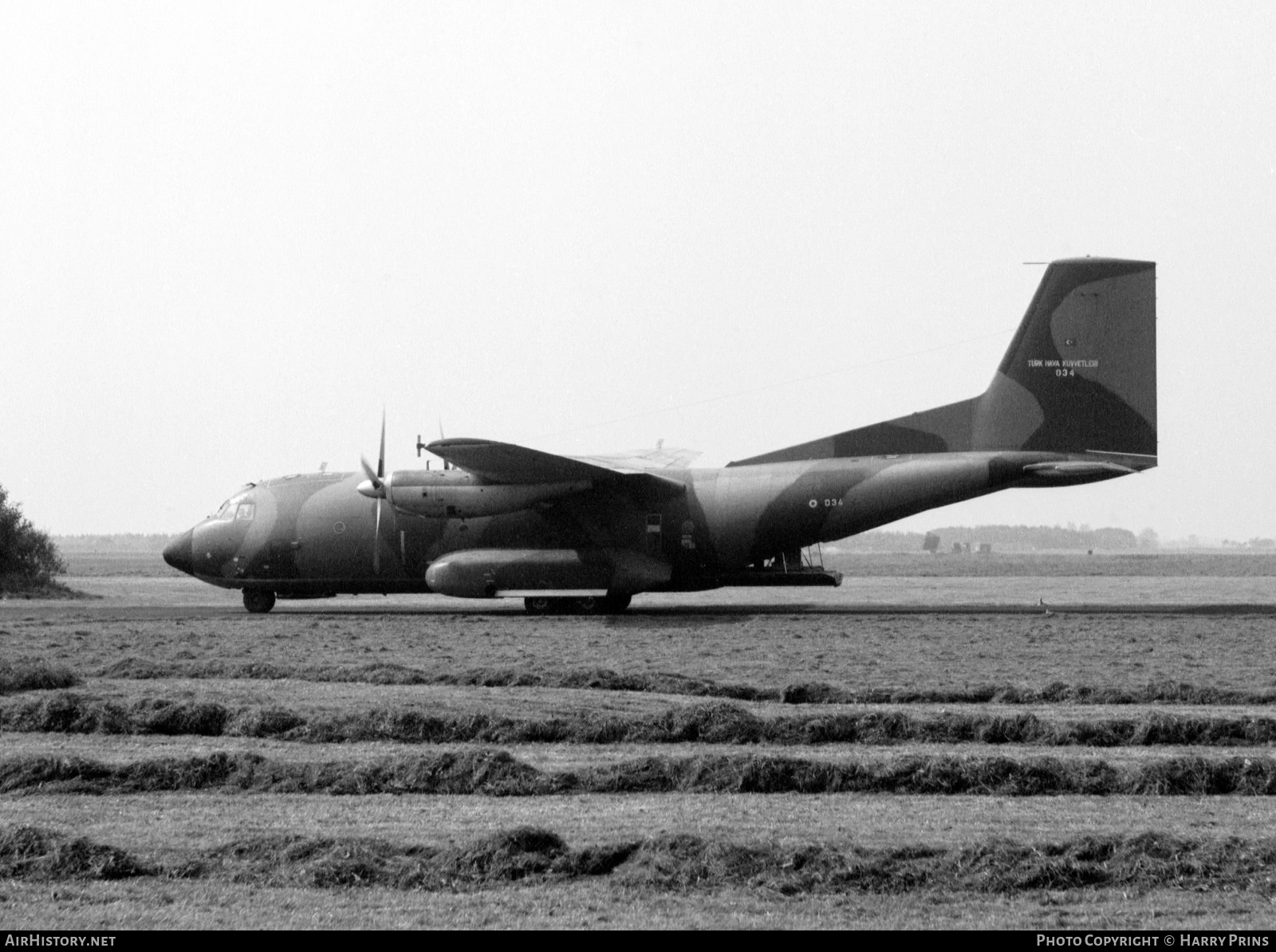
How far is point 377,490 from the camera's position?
30469mm

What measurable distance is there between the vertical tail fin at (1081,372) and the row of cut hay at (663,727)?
1420 centimetres

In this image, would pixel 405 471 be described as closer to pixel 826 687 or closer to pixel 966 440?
pixel 966 440

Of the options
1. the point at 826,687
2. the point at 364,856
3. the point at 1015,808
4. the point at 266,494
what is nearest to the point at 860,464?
the point at 826,687

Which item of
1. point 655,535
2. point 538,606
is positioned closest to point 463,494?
point 538,606

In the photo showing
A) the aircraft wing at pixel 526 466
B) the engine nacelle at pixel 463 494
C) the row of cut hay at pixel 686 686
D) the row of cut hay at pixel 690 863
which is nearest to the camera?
the row of cut hay at pixel 690 863

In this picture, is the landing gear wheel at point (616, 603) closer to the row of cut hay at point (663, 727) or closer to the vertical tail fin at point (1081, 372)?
the vertical tail fin at point (1081, 372)

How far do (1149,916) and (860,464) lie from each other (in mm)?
21770

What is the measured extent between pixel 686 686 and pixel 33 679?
8.71m

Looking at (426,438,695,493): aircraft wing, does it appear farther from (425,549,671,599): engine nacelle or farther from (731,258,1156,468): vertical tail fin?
(731,258,1156,468): vertical tail fin

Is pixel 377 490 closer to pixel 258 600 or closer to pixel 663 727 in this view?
pixel 258 600

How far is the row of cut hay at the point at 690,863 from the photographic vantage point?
326 inches

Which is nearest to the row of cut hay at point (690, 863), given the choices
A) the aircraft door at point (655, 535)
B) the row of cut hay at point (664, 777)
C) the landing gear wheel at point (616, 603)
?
the row of cut hay at point (664, 777)

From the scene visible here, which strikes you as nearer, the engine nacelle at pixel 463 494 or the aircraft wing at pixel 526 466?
the aircraft wing at pixel 526 466

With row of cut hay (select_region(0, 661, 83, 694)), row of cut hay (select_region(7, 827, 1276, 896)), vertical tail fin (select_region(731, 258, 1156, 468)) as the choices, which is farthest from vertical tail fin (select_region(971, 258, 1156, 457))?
row of cut hay (select_region(7, 827, 1276, 896))
